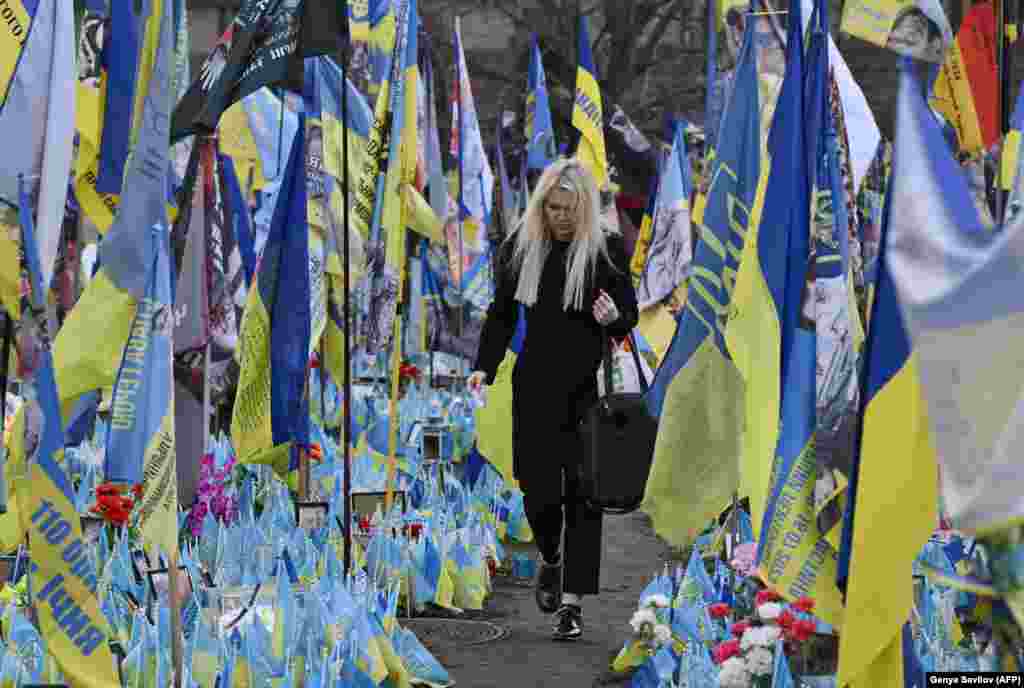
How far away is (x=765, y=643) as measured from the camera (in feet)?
20.3

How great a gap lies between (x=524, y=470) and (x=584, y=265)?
908 millimetres

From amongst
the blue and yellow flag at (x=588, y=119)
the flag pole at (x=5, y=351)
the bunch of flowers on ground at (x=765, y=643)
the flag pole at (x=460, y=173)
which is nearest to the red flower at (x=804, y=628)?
the bunch of flowers on ground at (x=765, y=643)

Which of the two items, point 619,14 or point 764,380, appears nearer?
point 764,380

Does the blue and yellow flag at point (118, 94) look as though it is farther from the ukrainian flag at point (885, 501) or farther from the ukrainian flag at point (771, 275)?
the ukrainian flag at point (885, 501)

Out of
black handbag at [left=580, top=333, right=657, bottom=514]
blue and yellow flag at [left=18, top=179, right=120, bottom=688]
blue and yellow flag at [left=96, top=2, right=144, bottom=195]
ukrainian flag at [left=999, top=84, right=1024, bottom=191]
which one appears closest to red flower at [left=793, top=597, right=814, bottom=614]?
blue and yellow flag at [left=18, top=179, right=120, bottom=688]

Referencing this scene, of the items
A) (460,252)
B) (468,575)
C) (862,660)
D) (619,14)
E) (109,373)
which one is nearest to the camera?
(862,660)

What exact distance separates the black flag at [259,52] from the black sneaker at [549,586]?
2.36 m

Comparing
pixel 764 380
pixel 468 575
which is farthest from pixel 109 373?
pixel 468 575

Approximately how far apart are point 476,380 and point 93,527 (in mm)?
1986

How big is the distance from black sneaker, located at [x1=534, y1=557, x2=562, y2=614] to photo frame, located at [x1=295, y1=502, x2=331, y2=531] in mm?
1180

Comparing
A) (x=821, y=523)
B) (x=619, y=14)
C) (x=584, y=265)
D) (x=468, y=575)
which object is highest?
(x=619, y=14)

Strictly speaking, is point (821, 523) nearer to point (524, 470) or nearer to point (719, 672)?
point (719, 672)

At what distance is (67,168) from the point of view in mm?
7062

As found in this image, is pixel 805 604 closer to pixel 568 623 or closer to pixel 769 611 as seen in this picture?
pixel 769 611
